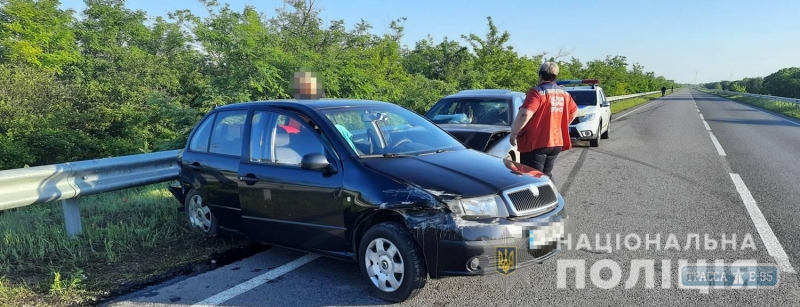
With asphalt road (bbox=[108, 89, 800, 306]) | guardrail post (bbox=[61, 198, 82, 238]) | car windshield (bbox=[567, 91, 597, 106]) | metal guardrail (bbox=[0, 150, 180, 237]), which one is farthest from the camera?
car windshield (bbox=[567, 91, 597, 106])

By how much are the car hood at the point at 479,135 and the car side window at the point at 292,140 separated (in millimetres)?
2670

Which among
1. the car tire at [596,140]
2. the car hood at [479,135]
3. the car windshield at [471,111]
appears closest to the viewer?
the car hood at [479,135]

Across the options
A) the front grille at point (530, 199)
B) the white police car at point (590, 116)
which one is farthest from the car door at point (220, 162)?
the white police car at point (590, 116)

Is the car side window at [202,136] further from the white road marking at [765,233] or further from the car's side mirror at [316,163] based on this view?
the white road marking at [765,233]

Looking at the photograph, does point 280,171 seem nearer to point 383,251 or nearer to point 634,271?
point 383,251

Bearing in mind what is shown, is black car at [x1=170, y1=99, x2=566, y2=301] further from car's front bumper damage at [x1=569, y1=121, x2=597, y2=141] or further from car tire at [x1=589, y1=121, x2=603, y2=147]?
car tire at [x1=589, y1=121, x2=603, y2=147]

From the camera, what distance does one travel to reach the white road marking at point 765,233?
4.30 meters

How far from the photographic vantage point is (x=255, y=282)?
4.10m

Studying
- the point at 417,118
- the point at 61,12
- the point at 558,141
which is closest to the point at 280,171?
the point at 417,118

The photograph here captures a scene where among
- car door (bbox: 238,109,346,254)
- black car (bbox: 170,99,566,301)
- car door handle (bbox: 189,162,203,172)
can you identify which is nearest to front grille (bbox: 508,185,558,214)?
black car (bbox: 170,99,566,301)

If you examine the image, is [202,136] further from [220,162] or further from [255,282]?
[255,282]

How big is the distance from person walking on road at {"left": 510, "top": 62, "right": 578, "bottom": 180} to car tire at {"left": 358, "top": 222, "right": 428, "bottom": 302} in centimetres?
232

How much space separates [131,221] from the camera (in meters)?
5.57

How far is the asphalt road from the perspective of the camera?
3709 millimetres
